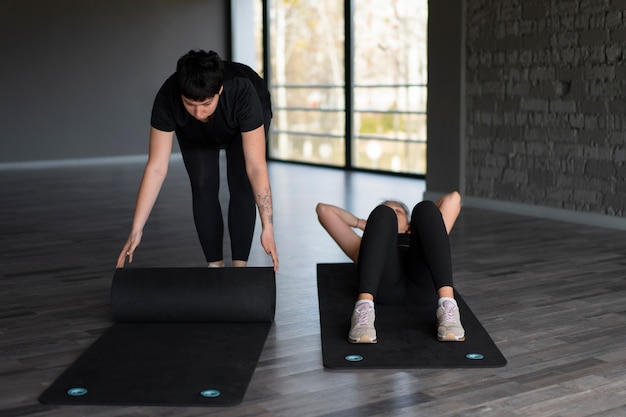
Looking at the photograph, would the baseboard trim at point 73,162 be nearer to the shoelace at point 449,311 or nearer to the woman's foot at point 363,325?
the woman's foot at point 363,325

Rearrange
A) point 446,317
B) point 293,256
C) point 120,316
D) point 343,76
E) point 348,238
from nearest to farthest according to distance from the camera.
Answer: point 446,317
point 120,316
point 348,238
point 293,256
point 343,76

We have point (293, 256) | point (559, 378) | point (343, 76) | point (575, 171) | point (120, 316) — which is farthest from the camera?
point (343, 76)

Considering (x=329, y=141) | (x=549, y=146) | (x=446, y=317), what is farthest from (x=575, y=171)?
(x=329, y=141)

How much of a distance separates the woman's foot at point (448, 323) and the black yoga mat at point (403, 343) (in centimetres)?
2

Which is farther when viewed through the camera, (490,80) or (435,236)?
(490,80)

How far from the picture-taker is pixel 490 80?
214 inches

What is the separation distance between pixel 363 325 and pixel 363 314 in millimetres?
39

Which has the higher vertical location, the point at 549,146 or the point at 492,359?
the point at 549,146

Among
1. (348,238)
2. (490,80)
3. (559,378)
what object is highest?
(490,80)

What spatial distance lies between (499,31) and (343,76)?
115 inches

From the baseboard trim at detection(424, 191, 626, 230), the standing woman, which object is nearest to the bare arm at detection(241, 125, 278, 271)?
the standing woman

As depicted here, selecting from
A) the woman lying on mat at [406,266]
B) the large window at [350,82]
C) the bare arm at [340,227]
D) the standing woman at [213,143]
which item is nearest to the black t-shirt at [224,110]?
the standing woman at [213,143]

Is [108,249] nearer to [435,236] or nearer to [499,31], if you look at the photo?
[435,236]

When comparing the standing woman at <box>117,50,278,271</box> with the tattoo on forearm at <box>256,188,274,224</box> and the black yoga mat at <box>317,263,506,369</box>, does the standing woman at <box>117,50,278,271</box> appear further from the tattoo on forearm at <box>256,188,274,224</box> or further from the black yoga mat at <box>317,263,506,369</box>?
the black yoga mat at <box>317,263,506,369</box>
